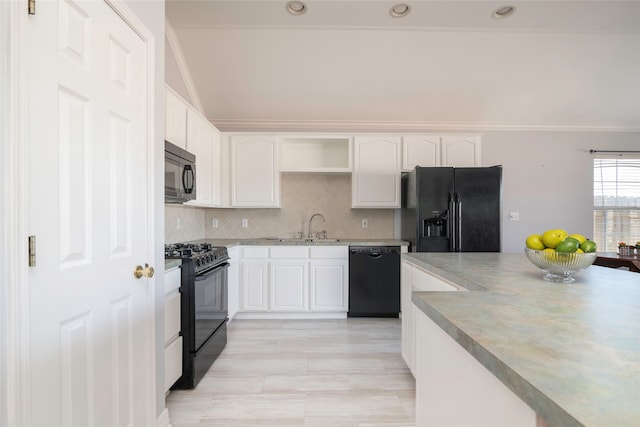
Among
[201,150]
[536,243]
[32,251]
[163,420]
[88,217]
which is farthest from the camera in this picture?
[201,150]

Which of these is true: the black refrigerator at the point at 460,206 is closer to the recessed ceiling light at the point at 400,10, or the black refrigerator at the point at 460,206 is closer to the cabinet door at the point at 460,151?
the cabinet door at the point at 460,151

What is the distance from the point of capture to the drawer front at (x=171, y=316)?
191 cm

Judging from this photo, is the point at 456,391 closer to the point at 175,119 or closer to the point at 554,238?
the point at 554,238

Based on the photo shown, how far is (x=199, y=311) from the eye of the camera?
222cm

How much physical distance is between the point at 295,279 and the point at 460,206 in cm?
197

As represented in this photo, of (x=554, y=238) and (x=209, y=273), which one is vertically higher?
(x=554, y=238)

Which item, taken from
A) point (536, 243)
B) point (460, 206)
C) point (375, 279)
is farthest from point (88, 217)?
point (460, 206)

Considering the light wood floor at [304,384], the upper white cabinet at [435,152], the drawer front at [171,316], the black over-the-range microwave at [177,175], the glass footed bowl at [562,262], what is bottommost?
the light wood floor at [304,384]

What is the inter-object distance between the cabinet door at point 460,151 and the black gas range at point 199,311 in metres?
2.89

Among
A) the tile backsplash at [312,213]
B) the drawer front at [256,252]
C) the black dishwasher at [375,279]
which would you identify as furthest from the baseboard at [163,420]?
the tile backsplash at [312,213]

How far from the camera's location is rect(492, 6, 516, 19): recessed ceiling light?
2.99 meters

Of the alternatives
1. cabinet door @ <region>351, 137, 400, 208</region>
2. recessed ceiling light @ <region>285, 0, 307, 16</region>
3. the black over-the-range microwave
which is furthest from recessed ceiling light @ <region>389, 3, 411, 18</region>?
the black over-the-range microwave

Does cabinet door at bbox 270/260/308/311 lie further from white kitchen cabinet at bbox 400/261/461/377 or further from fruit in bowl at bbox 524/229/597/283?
fruit in bowl at bbox 524/229/597/283

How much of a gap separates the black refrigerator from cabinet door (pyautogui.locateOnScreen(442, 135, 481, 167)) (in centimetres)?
51
